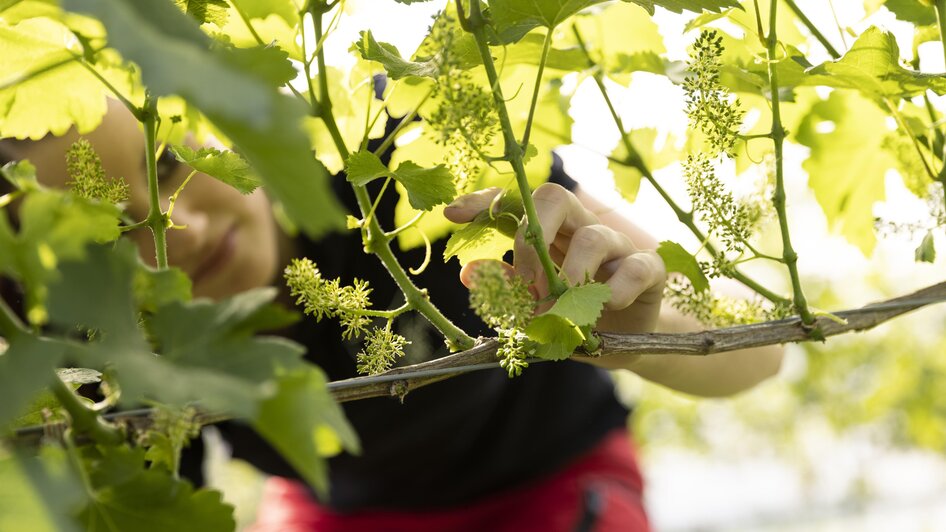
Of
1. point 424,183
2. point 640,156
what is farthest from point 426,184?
point 640,156

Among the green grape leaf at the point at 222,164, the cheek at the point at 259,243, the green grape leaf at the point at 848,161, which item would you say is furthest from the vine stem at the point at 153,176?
the cheek at the point at 259,243

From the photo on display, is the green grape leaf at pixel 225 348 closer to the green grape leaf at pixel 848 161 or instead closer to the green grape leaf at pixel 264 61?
the green grape leaf at pixel 264 61

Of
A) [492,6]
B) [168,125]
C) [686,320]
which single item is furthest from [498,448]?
[492,6]

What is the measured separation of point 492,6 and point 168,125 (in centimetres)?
22

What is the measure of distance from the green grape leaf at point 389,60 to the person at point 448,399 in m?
0.16

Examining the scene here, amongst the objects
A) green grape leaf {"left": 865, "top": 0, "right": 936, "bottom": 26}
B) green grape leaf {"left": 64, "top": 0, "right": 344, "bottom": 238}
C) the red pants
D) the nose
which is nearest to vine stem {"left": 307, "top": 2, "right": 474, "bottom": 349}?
green grape leaf {"left": 64, "top": 0, "right": 344, "bottom": 238}

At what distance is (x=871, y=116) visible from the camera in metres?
0.69

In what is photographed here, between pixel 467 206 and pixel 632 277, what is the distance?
0.13m

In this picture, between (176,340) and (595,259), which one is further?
(595,259)

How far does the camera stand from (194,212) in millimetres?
1154

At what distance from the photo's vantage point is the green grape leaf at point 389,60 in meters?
0.46

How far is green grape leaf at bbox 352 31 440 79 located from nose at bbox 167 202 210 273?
550mm

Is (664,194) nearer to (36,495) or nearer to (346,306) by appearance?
(346,306)

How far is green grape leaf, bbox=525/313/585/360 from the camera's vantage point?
1.51 ft
